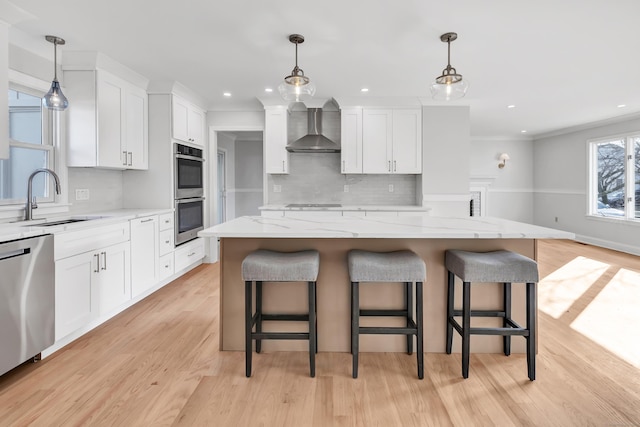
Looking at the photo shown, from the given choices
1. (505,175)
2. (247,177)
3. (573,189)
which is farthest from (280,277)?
(505,175)

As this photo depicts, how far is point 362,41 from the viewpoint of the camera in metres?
2.99

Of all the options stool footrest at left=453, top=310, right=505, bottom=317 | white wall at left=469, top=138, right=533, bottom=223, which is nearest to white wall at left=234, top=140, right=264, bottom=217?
white wall at left=469, top=138, right=533, bottom=223

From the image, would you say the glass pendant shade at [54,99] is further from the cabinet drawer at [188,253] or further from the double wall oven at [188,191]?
the cabinet drawer at [188,253]

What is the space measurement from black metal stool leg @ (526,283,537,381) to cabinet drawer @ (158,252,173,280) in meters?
3.43

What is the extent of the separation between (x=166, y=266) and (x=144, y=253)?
52cm

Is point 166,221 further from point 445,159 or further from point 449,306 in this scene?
point 445,159

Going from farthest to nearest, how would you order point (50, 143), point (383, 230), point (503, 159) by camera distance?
point (503, 159) → point (50, 143) → point (383, 230)

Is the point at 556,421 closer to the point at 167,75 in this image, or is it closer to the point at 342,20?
the point at 342,20

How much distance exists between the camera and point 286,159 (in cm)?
494

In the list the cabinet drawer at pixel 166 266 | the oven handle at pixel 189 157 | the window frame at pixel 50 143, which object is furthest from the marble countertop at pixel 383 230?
the oven handle at pixel 189 157

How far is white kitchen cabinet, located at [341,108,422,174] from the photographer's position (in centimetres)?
490

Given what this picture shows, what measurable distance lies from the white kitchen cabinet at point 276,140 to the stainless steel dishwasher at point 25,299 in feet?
9.74

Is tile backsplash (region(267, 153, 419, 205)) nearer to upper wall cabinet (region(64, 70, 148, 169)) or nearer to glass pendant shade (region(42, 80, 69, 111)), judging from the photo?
upper wall cabinet (region(64, 70, 148, 169))

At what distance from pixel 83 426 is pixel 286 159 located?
3764mm
